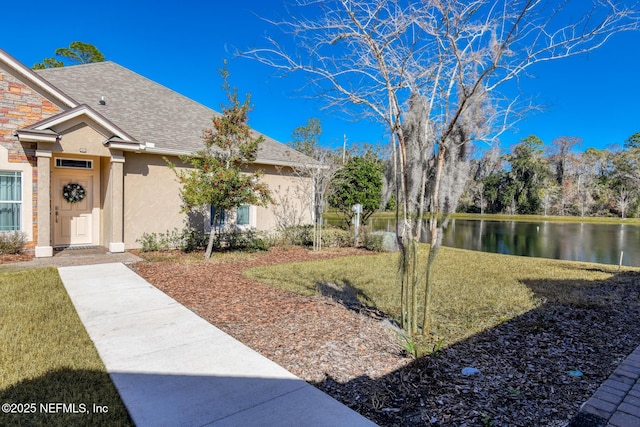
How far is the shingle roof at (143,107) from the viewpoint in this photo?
11586mm

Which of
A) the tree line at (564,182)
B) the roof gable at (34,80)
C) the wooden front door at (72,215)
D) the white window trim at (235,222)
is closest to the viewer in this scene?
the roof gable at (34,80)

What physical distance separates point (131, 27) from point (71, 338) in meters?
16.8

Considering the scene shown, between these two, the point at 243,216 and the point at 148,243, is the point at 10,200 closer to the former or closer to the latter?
the point at 148,243

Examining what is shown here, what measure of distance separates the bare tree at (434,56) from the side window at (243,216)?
361 inches

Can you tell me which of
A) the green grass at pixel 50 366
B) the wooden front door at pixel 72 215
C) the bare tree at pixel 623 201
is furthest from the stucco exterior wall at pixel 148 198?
the bare tree at pixel 623 201

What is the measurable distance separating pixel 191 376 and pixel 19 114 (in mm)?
9722

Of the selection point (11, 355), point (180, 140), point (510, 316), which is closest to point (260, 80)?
point (11, 355)

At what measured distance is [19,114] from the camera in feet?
30.8

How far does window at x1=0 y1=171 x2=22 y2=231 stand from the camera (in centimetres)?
918

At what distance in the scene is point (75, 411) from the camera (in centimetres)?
290

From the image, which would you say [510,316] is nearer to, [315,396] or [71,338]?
[315,396]

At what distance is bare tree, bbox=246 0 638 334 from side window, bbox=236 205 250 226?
9.17 m

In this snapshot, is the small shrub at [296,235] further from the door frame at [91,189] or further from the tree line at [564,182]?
the tree line at [564,182]

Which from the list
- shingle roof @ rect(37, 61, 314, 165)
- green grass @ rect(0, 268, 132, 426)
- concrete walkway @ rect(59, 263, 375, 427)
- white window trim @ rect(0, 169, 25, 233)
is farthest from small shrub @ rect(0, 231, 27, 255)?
concrete walkway @ rect(59, 263, 375, 427)
